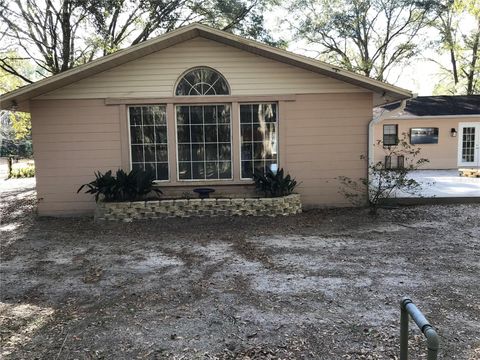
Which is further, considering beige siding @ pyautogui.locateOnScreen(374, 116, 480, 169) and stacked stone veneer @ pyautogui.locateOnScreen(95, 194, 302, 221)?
beige siding @ pyautogui.locateOnScreen(374, 116, 480, 169)

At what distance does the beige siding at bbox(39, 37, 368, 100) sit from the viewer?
8.65m

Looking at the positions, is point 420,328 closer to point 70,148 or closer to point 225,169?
point 225,169

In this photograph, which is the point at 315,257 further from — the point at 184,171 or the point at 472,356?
the point at 184,171

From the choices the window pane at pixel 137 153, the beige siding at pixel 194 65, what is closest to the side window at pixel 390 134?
the beige siding at pixel 194 65

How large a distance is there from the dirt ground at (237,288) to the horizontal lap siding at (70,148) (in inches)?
45.7

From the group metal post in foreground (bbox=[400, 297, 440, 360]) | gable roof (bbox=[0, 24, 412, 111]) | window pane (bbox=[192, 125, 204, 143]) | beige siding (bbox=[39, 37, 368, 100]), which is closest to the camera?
metal post in foreground (bbox=[400, 297, 440, 360])

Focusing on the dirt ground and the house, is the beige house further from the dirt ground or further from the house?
the house

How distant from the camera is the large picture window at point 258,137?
893 cm

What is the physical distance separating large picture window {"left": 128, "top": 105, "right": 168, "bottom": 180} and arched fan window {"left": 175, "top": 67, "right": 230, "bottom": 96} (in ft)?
2.11

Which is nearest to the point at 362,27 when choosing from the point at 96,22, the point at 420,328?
the point at 96,22

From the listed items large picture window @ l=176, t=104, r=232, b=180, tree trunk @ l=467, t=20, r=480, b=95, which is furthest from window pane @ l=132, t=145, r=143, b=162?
tree trunk @ l=467, t=20, r=480, b=95

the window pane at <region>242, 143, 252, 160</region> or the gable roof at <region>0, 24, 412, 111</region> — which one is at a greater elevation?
the gable roof at <region>0, 24, 412, 111</region>

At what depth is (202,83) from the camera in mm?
8789

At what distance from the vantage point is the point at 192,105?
8844mm
